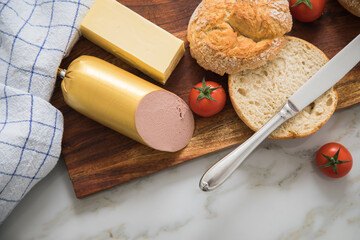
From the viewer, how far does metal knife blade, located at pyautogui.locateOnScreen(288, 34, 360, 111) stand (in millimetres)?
1748

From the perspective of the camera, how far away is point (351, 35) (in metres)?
1.95

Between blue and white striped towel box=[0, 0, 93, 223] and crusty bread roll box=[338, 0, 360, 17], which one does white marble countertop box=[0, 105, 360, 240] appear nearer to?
blue and white striped towel box=[0, 0, 93, 223]

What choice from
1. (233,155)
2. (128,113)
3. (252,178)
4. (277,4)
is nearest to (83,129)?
(128,113)

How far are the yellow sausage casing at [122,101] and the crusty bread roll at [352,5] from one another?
47.3 inches

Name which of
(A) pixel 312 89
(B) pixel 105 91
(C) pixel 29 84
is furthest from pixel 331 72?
(C) pixel 29 84

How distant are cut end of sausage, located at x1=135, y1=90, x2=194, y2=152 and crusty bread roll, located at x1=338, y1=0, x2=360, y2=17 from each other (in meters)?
1.17

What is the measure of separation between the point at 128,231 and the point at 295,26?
170cm

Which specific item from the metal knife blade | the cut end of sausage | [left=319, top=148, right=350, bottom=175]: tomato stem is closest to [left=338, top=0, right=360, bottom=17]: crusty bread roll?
the metal knife blade

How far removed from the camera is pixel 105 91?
1683 millimetres

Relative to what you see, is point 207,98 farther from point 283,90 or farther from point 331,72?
point 331,72

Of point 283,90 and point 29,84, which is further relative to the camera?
point 283,90

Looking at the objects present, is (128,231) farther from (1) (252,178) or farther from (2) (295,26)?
(2) (295,26)

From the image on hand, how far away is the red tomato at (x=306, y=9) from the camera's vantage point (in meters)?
1.79

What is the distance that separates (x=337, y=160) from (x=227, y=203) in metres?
0.72
